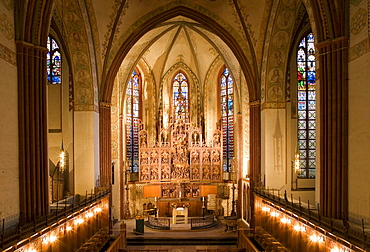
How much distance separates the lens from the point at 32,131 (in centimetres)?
1041

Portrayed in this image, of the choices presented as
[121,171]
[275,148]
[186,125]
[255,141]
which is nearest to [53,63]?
[121,171]

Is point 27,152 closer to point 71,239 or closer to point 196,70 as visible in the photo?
point 71,239

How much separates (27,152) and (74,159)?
7325mm

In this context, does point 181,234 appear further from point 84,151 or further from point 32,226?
point 32,226

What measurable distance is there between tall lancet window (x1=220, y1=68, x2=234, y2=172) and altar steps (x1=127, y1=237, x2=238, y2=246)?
7.92 metres

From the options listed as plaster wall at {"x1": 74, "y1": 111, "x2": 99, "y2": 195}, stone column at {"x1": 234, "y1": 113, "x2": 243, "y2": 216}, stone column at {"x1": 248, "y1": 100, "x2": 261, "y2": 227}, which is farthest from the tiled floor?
plaster wall at {"x1": 74, "y1": 111, "x2": 99, "y2": 195}

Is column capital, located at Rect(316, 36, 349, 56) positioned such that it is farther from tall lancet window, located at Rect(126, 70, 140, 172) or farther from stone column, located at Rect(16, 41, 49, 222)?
tall lancet window, located at Rect(126, 70, 140, 172)

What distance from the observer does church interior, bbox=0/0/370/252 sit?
9625 millimetres

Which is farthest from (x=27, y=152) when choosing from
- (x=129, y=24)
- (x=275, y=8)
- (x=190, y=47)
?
(x=190, y=47)

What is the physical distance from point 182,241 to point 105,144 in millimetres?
6626

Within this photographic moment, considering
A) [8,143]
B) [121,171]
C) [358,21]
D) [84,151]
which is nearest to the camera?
[358,21]

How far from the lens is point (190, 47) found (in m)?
25.8

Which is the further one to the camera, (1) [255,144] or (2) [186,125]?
(2) [186,125]

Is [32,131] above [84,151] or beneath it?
above
